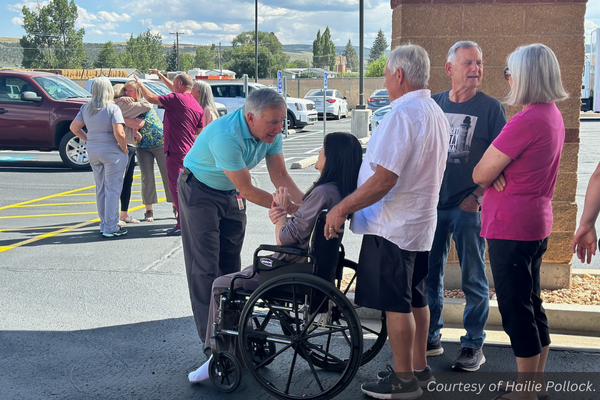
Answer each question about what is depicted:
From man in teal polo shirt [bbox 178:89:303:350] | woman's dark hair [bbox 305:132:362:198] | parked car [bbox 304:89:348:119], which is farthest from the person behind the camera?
parked car [bbox 304:89:348:119]

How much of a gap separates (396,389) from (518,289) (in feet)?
2.91

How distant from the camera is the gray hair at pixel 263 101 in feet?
12.8

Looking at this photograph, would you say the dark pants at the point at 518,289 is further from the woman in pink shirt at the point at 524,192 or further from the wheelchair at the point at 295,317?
the wheelchair at the point at 295,317

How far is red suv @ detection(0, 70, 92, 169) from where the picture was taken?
541 inches

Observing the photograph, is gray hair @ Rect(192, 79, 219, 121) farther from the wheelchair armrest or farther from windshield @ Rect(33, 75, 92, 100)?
windshield @ Rect(33, 75, 92, 100)

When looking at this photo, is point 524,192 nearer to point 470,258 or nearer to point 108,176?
point 470,258

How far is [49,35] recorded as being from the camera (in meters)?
96.7

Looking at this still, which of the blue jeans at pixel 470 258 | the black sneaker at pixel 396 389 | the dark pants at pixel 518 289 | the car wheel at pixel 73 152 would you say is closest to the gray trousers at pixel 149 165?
the blue jeans at pixel 470 258

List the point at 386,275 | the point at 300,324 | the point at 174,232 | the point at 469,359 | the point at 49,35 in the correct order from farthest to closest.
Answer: the point at 49,35 < the point at 174,232 < the point at 469,359 < the point at 300,324 < the point at 386,275

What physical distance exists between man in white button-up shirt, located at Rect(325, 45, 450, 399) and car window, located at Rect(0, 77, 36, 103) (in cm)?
1227

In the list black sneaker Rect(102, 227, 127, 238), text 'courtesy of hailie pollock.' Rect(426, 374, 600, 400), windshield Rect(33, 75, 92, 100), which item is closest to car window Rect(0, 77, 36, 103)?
windshield Rect(33, 75, 92, 100)

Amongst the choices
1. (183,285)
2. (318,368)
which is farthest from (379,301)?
(183,285)

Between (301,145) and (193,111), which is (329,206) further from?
(301,145)

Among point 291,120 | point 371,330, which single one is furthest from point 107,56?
point 371,330
